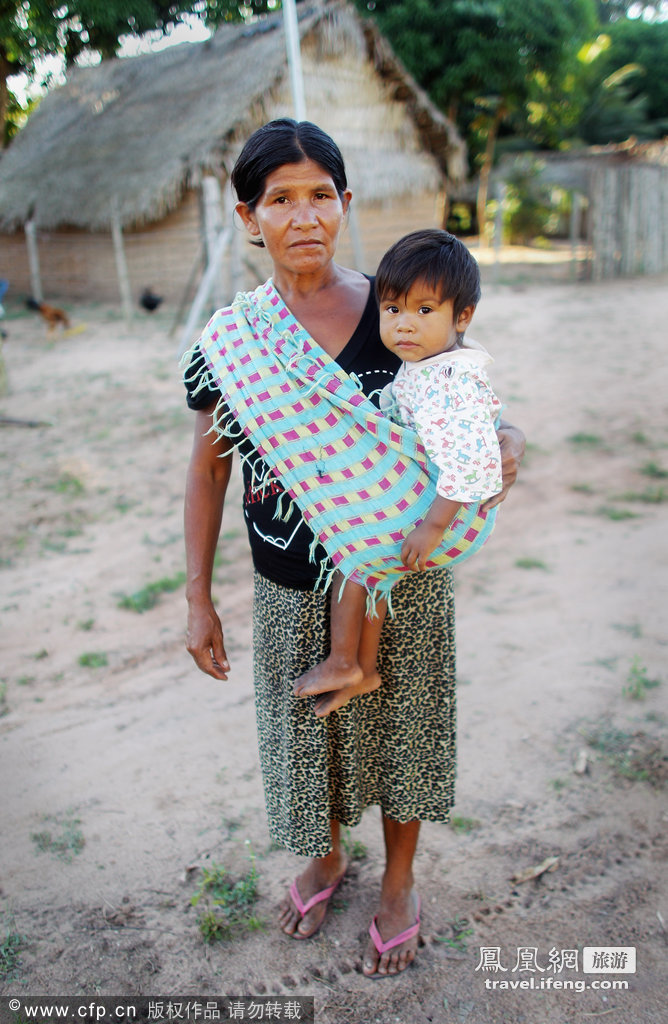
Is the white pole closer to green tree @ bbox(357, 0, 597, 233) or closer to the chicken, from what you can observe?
the chicken

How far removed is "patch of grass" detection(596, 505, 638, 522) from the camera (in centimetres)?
406

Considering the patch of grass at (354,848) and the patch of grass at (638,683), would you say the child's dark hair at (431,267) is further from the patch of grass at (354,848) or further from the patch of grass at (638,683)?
the patch of grass at (638,683)

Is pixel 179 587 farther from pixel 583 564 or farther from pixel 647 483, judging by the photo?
pixel 647 483

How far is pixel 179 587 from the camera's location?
3.54 m

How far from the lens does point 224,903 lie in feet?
6.22

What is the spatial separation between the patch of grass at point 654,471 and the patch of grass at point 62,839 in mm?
3773

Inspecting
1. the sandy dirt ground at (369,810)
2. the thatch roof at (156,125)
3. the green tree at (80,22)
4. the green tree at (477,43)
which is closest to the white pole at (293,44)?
the sandy dirt ground at (369,810)

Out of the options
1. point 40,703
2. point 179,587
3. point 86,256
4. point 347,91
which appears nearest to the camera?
point 40,703

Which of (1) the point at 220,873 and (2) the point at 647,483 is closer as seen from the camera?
(1) the point at 220,873

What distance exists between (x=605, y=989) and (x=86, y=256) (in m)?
13.0

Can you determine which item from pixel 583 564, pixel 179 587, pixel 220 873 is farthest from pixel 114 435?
pixel 220 873

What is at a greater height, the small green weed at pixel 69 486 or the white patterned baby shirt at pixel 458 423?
the white patterned baby shirt at pixel 458 423

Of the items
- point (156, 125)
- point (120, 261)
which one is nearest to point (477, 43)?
point (156, 125)

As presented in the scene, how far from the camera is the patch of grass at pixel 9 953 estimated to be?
5.61 ft
